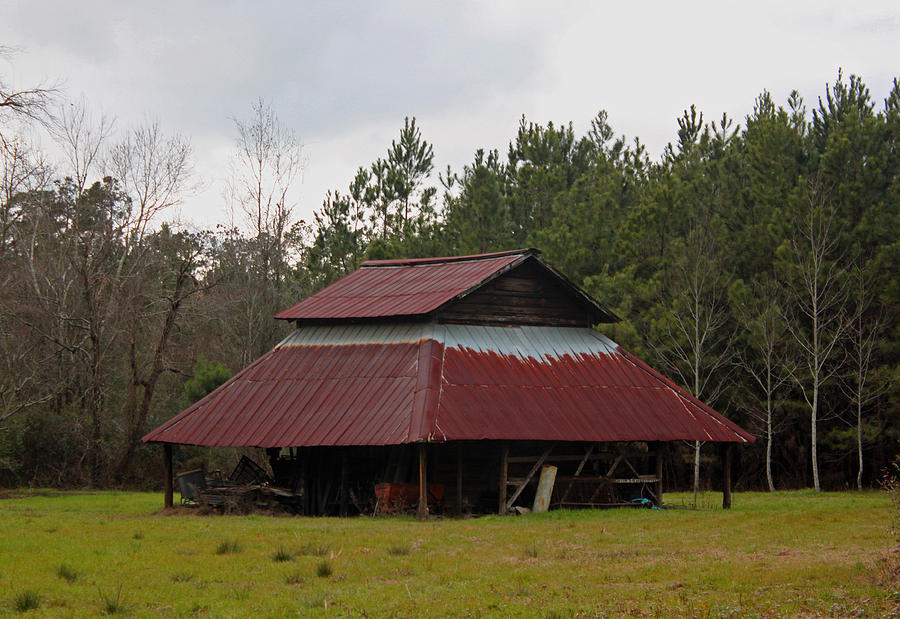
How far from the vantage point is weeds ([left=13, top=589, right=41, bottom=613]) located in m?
10.9

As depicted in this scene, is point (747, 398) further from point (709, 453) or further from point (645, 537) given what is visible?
point (645, 537)

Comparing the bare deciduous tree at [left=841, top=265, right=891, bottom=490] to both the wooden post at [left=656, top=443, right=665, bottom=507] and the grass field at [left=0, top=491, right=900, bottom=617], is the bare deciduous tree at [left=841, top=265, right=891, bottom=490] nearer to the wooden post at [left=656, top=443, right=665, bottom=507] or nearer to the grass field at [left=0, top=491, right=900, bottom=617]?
the wooden post at [left=656, top=443, right=665, bottom=507]

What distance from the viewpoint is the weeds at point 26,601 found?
35.8ft

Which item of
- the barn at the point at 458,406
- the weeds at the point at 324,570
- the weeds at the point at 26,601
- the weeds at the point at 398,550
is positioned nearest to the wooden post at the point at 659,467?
the barn at the point at 458,406

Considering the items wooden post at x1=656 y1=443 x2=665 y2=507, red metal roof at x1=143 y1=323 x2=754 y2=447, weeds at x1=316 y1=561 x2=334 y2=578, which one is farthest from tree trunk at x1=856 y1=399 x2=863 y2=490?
weeds at x1=316 y1=561 x2=334 y2=578

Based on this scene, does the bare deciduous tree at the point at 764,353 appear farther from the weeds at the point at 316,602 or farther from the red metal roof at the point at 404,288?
the weeds at the point at 316,602

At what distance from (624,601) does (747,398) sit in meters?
28.5

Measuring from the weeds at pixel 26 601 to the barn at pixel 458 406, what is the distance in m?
10.5

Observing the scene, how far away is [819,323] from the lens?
120 ft

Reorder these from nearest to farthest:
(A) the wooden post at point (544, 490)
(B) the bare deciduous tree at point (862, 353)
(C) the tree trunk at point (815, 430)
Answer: (A) the wooden post at point (544, 490) < (B) the bare deciduous tree at point (862, 353) < (C) the tree trunk at point (815, 430)

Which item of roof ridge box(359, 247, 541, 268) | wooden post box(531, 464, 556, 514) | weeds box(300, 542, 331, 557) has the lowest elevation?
weeds box(300, 542, 331, 557)

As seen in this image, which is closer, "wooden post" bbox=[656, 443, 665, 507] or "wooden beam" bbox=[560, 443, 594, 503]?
"wooden beam" bbox=[560, 443, 594, 503]

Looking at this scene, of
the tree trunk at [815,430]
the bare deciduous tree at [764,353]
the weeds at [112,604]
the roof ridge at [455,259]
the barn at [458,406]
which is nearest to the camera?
the weeds at [112,604]

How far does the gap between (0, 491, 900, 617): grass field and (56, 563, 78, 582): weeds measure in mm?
28
